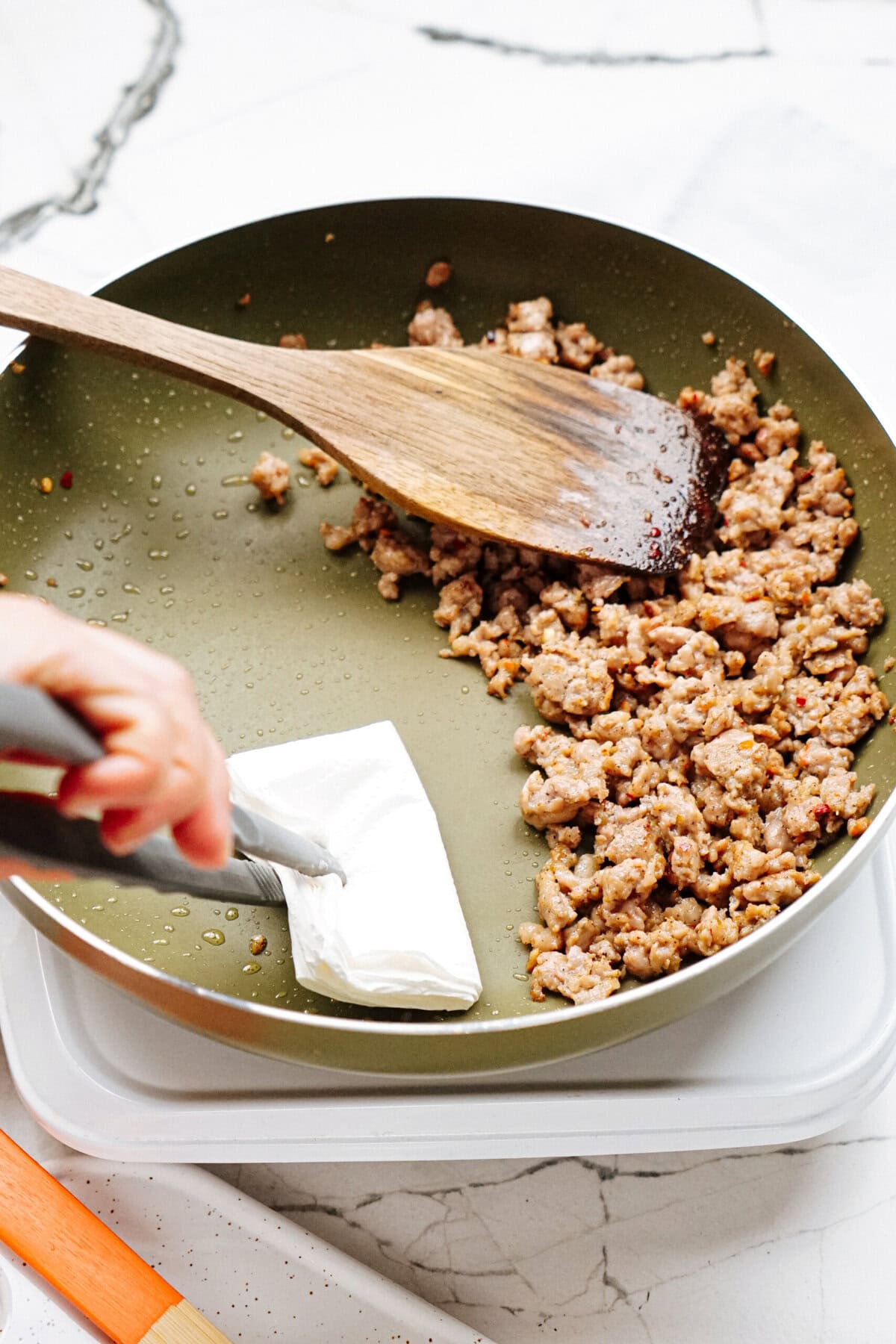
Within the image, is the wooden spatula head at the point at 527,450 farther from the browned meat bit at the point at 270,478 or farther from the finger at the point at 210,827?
the finger at the point at 210,827

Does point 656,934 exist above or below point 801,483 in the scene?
below

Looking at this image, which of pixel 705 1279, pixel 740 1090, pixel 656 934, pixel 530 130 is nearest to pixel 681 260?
pixel 530 130

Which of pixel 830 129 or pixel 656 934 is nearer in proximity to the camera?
pixel 656 934

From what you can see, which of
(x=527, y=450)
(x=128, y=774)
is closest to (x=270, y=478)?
(x=527, y=450)

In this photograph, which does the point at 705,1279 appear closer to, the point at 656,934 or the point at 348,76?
the point at 656,934

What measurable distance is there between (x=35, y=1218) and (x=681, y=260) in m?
1.28

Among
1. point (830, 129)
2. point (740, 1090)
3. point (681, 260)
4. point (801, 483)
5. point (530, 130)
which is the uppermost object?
point (830, 129)

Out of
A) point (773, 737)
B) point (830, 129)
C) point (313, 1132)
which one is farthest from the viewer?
point (830, 129)

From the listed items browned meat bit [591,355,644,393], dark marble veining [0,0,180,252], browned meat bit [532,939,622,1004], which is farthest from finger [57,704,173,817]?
dark marble veining [0,0,180,252]

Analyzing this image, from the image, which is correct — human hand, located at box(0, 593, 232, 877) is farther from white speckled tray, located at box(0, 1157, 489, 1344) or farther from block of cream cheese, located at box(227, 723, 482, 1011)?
white speckled tray, located at box(0, 1157, 489, 1344)

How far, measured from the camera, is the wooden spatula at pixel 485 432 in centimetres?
133

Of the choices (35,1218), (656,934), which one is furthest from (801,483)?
(35,1218)

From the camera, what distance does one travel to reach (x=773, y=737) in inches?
48.9

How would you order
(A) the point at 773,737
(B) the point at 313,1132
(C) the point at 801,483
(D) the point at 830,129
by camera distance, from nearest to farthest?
(B) the point at 313,1132 → (A) the point at 773,737 → (C) the point at 801,483 → (D) the point at 830,129
